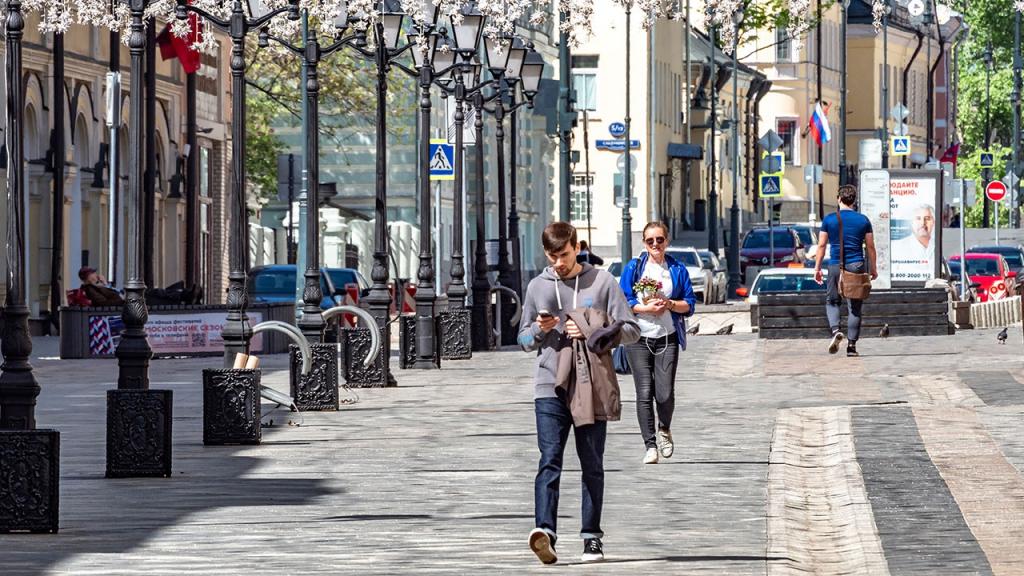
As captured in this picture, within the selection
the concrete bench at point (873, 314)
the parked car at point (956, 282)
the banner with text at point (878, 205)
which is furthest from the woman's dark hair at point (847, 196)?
the parked car at point (956, 282)

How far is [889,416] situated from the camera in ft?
70.5

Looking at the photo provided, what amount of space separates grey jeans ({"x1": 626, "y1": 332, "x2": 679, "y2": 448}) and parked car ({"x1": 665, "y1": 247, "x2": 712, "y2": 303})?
4366cm

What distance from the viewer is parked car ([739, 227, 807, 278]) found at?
6775cm

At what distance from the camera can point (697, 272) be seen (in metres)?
62.9

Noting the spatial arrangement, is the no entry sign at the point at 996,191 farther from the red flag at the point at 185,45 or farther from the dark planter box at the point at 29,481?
the dark planter box at the point at 29,481

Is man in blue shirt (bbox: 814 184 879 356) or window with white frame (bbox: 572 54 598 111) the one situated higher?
window with white frame (bbox: 572 54 598 111)

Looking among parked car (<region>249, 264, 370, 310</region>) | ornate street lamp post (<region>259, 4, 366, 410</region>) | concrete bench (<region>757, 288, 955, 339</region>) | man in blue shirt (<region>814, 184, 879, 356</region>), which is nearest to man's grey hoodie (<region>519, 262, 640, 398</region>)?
ornate street lamp post (<region>259, 4, 366, 410</region>)

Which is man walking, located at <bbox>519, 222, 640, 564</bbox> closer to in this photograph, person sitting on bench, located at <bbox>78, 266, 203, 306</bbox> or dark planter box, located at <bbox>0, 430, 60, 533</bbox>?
dark planter box, located at <bbox>0, 430, 60, 533</bbox>

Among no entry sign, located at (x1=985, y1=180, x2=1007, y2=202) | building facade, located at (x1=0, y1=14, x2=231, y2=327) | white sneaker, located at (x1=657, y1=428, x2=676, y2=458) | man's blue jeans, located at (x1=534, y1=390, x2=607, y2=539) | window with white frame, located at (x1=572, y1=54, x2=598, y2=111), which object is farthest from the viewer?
window with white frame, located at (x1=572, y1=54, x2=598, y2=111)

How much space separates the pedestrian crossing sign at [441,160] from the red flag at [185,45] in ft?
28.2

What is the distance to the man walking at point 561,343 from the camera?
40.2 ft

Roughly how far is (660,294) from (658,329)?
0.24 metres

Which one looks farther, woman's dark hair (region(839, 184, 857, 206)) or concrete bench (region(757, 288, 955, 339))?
concrete bench (region(757, 288, 955, 339))

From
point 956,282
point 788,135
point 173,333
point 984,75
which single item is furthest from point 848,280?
point 984,75
